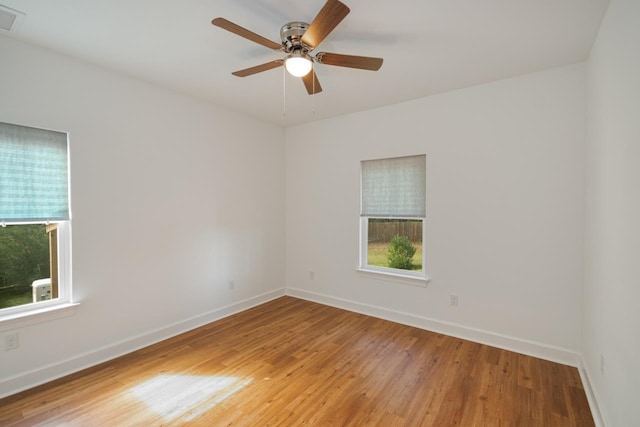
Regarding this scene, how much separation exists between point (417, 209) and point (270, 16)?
252 cm

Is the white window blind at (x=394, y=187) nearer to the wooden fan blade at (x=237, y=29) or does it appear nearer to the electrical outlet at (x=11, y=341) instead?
the wooden fan blade at (x=237, y=29)

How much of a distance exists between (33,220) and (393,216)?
3.54 m

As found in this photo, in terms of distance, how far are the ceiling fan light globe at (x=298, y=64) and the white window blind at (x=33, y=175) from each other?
2.10 metres

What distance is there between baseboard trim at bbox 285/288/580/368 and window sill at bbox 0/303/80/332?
284 cm

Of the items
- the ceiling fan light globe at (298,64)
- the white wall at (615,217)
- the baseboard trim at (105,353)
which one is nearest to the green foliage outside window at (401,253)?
the white wall at (615,217)

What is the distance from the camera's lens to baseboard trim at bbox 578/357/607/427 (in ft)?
6.13

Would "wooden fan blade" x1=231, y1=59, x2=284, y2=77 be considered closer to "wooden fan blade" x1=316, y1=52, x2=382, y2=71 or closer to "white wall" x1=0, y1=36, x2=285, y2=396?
"wooden fan blade" x1=316, y1=52, x2=382, y2=71

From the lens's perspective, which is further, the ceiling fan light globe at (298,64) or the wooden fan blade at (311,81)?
the wooden fan blade at (311,81)

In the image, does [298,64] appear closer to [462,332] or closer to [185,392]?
[185,392]

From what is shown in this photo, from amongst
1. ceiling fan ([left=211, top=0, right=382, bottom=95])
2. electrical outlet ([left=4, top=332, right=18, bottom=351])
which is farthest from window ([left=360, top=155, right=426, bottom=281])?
electrical outlet ([left=4, top=332, right=18, bottom=351])

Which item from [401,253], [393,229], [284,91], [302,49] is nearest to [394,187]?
[393,229]

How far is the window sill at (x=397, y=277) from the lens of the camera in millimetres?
3403

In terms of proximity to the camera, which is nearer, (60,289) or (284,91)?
(60,289)

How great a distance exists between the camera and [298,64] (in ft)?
6.42
